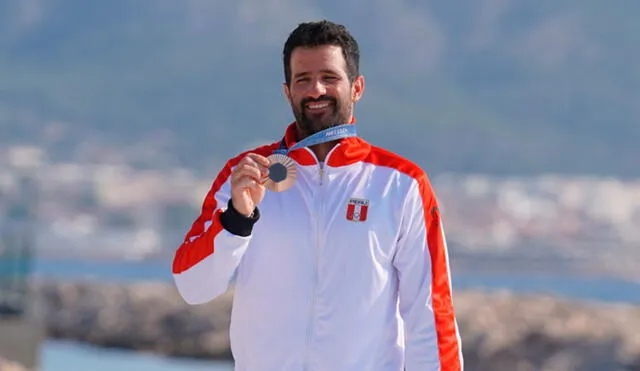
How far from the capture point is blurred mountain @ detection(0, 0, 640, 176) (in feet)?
538

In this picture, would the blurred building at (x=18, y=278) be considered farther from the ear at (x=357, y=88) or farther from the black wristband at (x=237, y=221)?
the black wristband at (x=237, y=221)

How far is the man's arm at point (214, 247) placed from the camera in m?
3.01

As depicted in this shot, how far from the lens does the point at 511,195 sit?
136 m

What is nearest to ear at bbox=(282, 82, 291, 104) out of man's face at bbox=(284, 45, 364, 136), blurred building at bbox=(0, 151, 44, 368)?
man's face at bbox=(284, 45, 364, 136)

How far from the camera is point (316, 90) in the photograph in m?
3.14

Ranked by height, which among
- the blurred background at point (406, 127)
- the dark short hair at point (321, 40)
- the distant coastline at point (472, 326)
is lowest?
the distant coastline at point (472, 326)

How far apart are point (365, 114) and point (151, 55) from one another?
36164mm

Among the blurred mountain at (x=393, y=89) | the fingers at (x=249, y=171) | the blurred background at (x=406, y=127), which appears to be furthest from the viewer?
the blurred mountain at (x=393, y=89)

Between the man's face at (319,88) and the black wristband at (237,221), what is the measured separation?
24cm

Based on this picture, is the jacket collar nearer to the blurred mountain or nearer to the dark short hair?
the dark short hair

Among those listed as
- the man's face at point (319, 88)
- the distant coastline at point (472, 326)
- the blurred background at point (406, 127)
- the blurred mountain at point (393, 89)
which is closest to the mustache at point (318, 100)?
the man's face at point (319, 88)

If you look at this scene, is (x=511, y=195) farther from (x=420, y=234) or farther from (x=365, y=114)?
(x=420, y=234)

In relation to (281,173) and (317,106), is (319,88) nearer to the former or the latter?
(317,106)

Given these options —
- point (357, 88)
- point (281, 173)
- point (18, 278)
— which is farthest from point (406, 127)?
point (281, 173)
